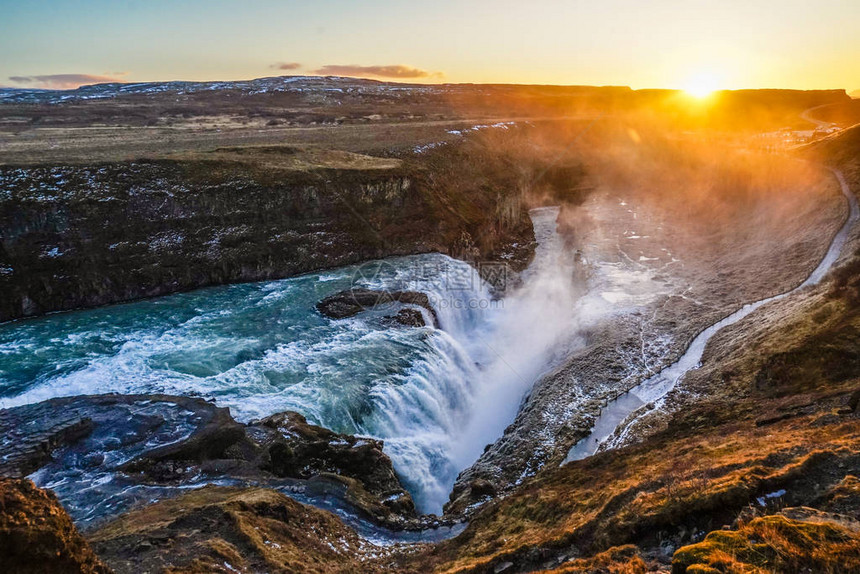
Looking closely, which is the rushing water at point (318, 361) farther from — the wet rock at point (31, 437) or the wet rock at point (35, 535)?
the wet rock at point (35, 535)

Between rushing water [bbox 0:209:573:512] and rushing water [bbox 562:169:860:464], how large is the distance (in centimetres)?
533

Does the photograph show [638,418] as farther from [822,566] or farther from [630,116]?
[630,116]

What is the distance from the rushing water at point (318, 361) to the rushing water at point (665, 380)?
5326mm

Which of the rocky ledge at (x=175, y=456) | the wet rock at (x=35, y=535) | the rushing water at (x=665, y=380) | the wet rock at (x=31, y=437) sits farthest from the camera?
the rushing water at (x=665, y=380)

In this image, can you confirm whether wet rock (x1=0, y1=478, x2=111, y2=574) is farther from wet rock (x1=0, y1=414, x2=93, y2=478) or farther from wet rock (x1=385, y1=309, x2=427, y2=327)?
wet rock (x1=385, y1=309, x2=427, y2=327)

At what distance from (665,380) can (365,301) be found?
18.1 m

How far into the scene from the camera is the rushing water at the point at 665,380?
2016cm

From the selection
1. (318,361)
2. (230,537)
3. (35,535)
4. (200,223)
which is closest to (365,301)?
(318,361)

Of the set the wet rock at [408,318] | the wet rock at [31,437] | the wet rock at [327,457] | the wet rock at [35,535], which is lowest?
the wet rock at [327,457]

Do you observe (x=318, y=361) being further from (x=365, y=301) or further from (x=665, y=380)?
(x=665, y=380)

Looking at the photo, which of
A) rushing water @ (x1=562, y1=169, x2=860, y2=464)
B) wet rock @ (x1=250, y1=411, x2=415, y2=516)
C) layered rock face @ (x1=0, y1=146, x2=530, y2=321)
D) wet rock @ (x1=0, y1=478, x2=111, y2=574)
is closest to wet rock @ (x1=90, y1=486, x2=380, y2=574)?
wet rock @ (x1=250, y1=411, x2=415, y2=516)

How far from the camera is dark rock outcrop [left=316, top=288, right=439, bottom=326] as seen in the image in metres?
31.0

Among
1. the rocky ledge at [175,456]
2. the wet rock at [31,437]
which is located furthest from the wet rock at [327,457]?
the wet rock at [31,437]

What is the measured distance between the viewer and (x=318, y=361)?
82.9 feet
